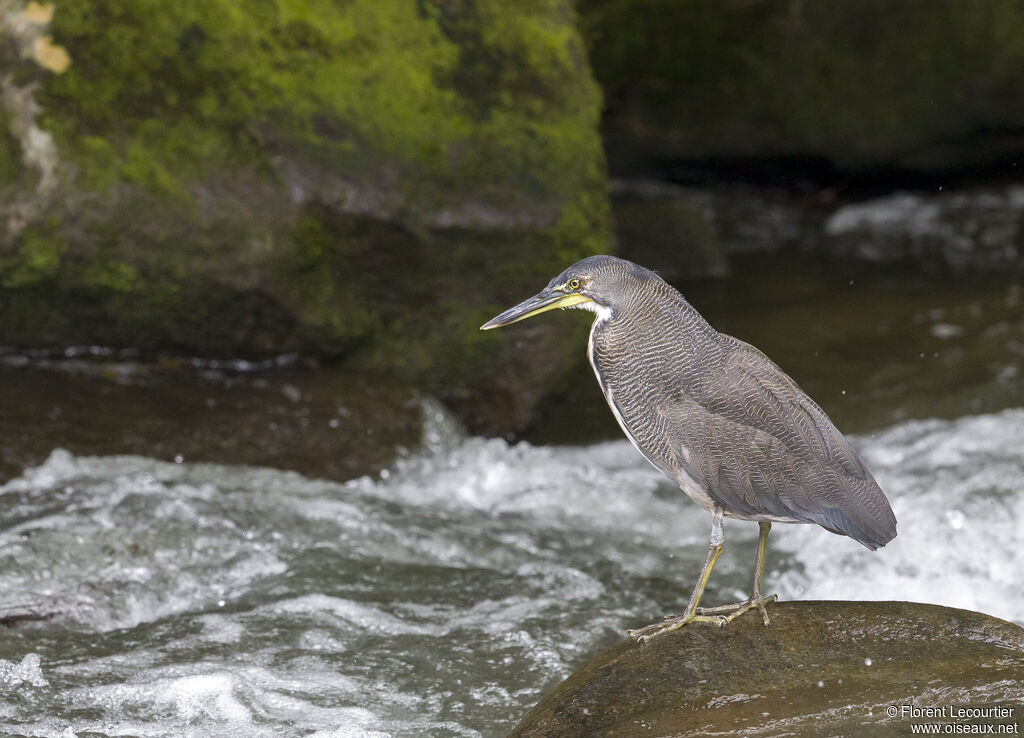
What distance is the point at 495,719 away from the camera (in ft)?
12.5

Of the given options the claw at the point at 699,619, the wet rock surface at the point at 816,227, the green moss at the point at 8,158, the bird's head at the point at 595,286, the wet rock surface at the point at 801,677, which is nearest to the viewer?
the wet rock surface at the point at 801,677

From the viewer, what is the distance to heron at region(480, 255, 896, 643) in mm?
3602

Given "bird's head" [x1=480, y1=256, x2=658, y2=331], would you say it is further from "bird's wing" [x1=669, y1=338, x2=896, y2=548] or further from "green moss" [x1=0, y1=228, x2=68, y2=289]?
"green moss" [x1=0, y1=228, x2=68, y2=289]

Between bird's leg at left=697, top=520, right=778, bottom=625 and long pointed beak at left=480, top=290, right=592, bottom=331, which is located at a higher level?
long pointed beak at left=480, top=290, right=592, bottom=331

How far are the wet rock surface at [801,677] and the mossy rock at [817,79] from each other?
293 inches

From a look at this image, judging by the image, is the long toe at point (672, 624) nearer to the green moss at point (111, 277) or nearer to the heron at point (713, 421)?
the heron at point (713, 421)

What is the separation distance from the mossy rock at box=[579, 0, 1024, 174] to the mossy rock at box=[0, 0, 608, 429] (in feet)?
14.4

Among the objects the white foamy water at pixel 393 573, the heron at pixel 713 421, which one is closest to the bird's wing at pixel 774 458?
the heron at pixel 713 421

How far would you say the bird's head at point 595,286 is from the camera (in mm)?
3832

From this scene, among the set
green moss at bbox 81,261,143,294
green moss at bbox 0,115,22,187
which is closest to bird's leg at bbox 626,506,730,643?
green moss at bbox 81,261,143,294

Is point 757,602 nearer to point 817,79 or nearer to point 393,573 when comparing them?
point 393,573

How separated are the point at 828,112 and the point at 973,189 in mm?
1811

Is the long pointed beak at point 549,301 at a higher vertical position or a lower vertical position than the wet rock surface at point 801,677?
higher

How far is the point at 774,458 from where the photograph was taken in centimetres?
363
